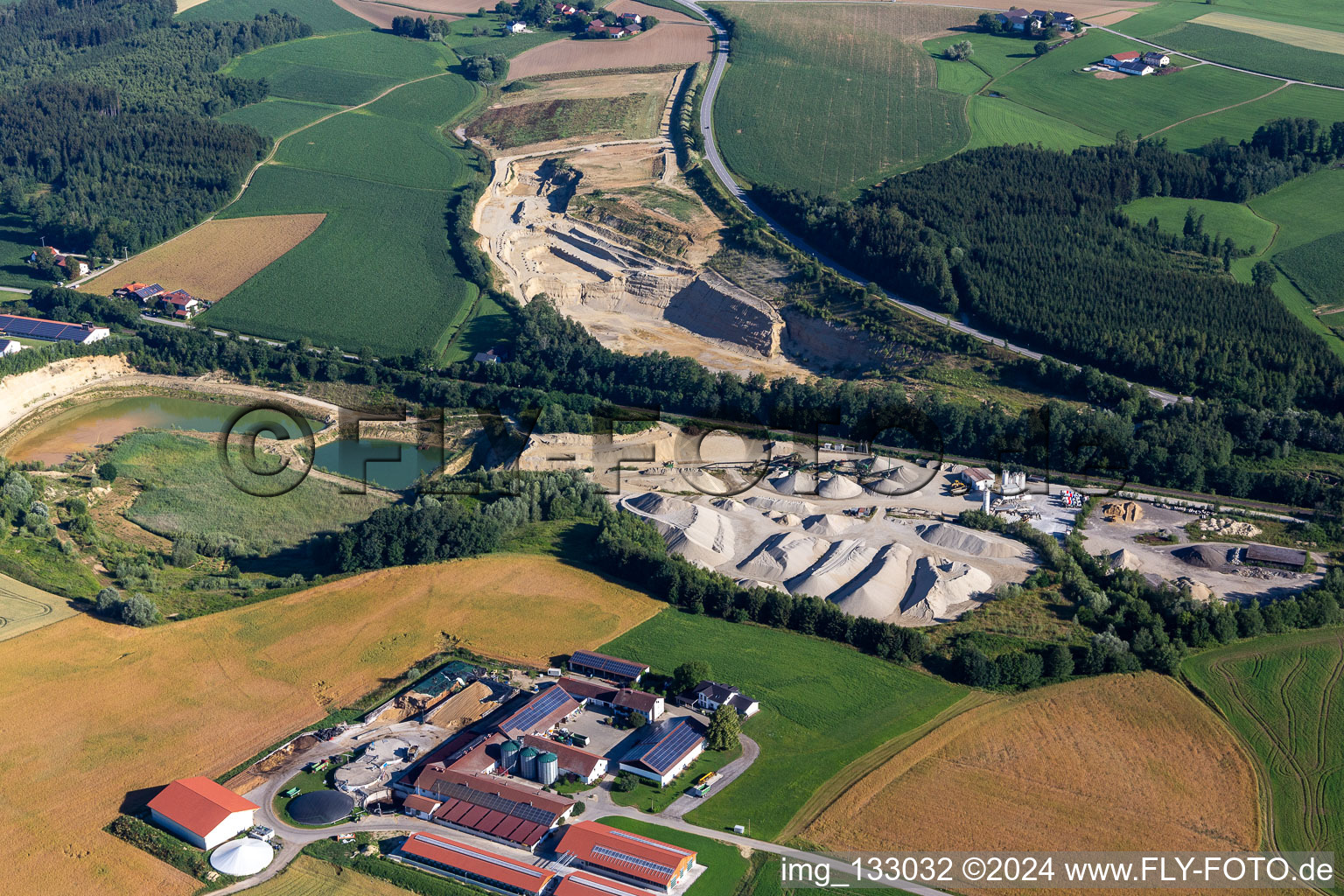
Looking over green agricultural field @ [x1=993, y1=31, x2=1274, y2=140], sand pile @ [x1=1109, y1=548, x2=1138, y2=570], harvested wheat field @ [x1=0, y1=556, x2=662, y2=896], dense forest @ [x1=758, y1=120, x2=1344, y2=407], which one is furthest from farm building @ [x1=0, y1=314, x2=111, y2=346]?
green agricultural field @ [x1=993, y1=31, x2=1274, y2=140]

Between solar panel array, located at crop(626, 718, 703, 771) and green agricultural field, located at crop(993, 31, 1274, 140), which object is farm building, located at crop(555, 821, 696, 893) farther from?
green agricultural field, located at crop(993, 31, 1274, 140)

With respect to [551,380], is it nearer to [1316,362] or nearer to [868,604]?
[868,604]

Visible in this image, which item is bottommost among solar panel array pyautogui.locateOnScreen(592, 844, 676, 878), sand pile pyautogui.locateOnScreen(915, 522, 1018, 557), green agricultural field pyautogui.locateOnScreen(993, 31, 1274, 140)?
sand pile pyautogui.locateOnScreen(915, 522, 1018, 557)

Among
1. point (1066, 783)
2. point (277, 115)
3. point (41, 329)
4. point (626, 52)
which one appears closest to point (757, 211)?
point (626, 52)

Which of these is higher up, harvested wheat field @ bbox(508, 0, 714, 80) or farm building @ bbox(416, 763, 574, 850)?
harvested wheat field @ bbox(508, 0, 714, 80)

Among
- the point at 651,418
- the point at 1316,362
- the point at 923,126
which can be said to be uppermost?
the point at 923,126

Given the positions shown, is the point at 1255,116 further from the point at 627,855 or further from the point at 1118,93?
the point at 627,855

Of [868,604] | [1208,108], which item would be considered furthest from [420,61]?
[868,604]
